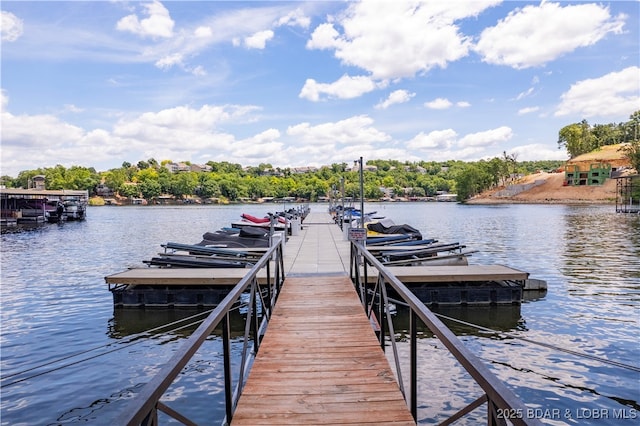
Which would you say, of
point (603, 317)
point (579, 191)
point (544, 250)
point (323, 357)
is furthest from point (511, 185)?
point (323, 357)

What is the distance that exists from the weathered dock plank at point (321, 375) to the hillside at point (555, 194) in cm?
11932

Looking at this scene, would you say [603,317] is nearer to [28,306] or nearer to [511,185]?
[28,306]

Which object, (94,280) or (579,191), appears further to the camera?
(579,191)

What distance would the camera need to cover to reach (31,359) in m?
9.53

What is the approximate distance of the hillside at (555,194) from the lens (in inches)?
4498

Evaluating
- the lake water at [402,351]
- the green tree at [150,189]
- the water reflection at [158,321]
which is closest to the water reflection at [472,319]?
the lake water at [402,351]

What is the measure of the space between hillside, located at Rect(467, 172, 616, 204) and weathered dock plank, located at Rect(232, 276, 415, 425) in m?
119

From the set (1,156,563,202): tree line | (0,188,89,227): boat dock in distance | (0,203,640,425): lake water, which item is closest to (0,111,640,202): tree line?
(1,156,563,202): tree line

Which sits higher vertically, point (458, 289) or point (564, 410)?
point (458, 289)

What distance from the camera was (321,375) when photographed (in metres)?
4.58

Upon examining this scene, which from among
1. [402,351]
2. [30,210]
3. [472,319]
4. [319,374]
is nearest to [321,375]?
[319,374]

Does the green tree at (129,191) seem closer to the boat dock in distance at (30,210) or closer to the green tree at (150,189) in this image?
the green tree at (150,189)

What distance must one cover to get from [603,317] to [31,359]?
13.6m

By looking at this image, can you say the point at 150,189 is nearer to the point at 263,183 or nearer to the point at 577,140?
the point at 263,183
